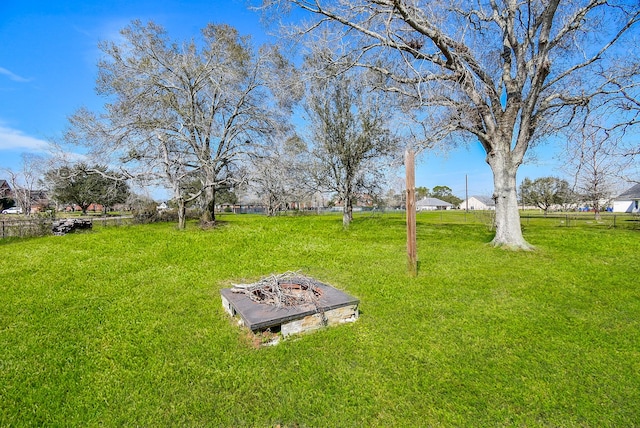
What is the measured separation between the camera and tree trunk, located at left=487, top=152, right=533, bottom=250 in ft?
29.0

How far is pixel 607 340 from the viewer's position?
3.38m

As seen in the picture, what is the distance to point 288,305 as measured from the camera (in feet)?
12.4

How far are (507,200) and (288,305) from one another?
796cm

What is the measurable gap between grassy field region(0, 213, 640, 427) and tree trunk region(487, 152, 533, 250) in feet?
8.38

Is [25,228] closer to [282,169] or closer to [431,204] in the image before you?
[282,169]

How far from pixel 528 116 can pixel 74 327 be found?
11.1 metres

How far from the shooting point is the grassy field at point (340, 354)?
2309 mm

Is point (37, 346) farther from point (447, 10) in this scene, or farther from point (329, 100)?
point (329, 100)

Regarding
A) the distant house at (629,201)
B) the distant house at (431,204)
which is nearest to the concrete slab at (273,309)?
the distant house at (629,201)

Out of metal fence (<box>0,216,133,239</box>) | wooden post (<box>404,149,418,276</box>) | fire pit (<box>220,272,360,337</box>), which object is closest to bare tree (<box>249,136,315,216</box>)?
metal fence (<box>0,216,133,239</box>)

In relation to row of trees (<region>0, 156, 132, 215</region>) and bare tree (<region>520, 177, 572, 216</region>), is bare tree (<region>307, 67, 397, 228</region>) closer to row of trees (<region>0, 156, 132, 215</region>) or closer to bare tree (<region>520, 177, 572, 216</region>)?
row of trees (<region>0, 156, 132, 215</region>)

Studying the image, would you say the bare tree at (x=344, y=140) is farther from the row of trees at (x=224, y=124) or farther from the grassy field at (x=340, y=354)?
the grassy field at (x=340, y=354)

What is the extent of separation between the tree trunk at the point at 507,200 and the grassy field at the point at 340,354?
255cm

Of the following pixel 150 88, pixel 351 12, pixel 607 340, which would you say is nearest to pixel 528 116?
pixel 351 12
